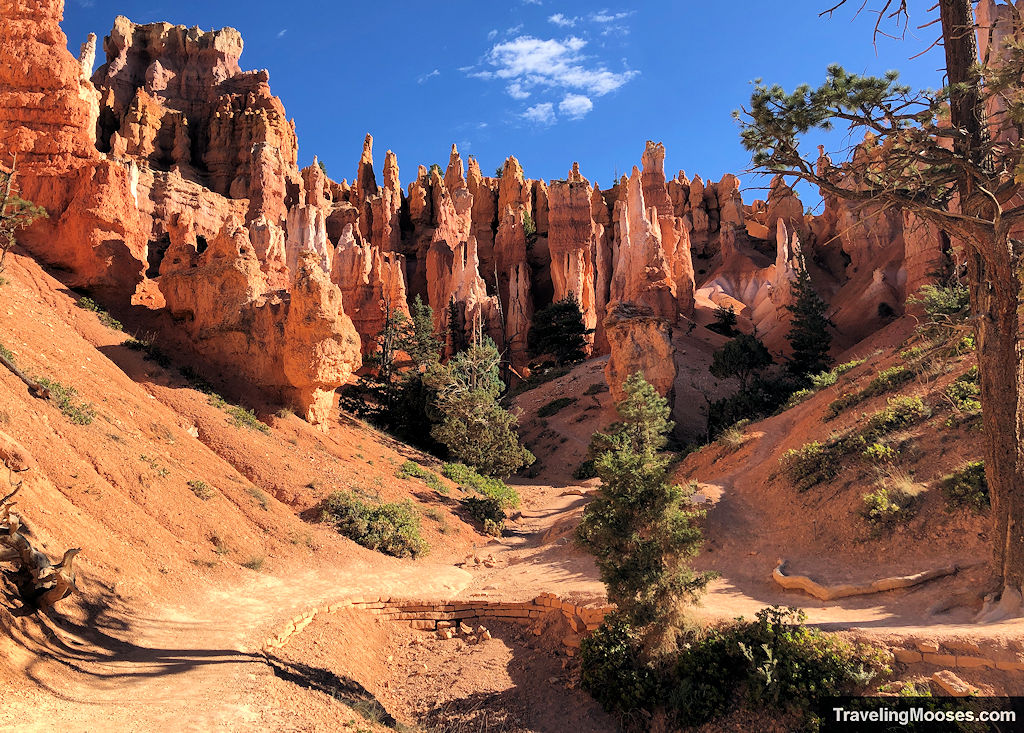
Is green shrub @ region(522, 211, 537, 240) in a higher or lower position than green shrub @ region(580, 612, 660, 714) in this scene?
higher

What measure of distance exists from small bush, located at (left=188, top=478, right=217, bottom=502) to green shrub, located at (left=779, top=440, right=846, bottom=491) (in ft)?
47.3

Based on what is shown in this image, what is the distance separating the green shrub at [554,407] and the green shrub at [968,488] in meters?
28.3

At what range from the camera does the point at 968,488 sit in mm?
11531

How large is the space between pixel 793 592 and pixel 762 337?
36.5 m

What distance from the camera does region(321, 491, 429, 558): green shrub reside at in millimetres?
17016

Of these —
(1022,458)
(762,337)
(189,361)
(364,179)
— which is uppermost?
(364,179)

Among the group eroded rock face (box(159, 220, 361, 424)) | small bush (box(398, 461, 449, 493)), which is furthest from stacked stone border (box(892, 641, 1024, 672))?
eroded rock face (box(159, 220, 361, 424))

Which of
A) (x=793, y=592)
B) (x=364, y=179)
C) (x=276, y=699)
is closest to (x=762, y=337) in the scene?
(x=793, y=592)

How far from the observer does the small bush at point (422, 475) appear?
22811mm

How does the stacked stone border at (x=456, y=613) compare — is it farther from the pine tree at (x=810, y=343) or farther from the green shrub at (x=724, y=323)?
the green shrub at (x=724, y=323)

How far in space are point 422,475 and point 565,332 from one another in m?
30.4

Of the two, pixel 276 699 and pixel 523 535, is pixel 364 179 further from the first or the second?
pixel 276 699

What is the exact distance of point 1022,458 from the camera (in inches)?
336

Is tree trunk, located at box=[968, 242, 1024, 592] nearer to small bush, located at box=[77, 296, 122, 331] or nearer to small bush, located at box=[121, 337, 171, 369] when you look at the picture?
small bush, located at box=[121, 337, 171, 369]
